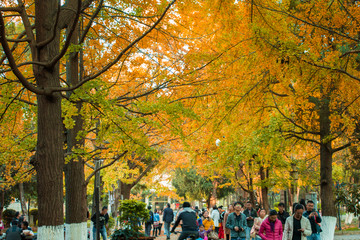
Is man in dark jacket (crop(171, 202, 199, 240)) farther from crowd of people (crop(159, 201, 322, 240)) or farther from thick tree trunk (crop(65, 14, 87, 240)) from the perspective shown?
thick tree trunk (crop(65, 14, 87, 240))

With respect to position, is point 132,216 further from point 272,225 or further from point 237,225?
point 272,225

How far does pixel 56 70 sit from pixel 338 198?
17.5 m

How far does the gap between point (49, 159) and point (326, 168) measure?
35.6 feet

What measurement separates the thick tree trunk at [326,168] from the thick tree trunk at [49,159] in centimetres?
980

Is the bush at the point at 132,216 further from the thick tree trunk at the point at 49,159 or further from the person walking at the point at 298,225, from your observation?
the thick tree trunk at the point at 49,159

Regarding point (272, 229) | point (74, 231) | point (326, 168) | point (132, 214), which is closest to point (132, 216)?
point (132, 214)

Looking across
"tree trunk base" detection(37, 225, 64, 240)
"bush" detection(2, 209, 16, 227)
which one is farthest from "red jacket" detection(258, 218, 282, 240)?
"bush" detection(2, 209, 16, 227)

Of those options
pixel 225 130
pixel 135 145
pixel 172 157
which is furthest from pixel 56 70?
pixel 172 157

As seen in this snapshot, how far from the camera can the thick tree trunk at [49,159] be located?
7.50 metres

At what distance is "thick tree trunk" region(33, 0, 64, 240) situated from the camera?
24.6ft

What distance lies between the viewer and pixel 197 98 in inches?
447

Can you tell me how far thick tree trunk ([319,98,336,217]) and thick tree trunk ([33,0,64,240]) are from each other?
9804 mm

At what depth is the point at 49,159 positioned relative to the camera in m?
7.60

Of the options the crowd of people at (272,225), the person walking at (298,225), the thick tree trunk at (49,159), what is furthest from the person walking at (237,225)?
the thick tree trunk at (49,159)
